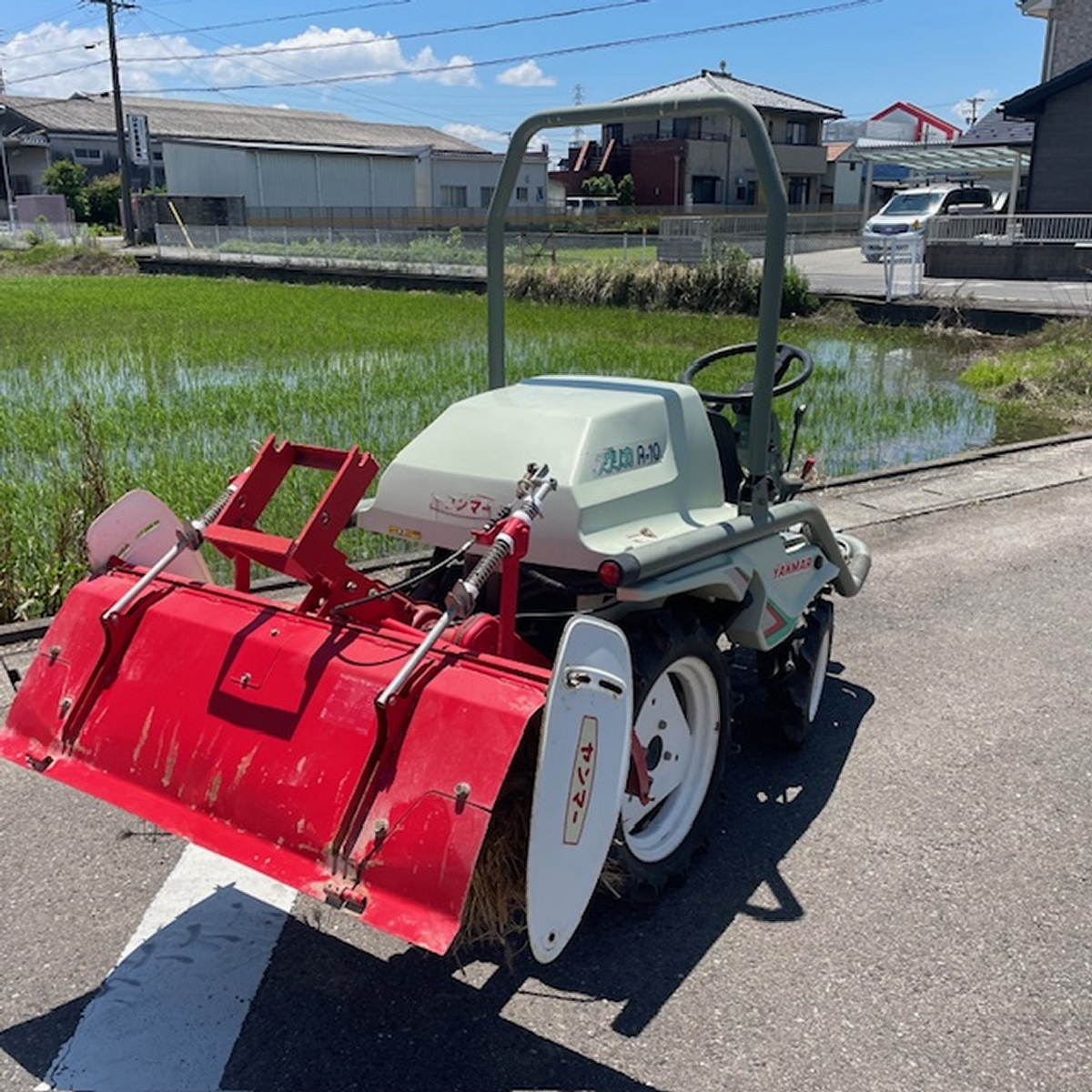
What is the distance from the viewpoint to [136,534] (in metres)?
3.22

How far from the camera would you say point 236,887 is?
306 centimetres

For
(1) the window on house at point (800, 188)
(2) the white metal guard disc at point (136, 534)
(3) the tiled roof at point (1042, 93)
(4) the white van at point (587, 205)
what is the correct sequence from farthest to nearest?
(1) the window on house at point (800, 188) < (4) the white van at point (587, 205) < (3) the tiled roof at point (1042, 93) < (2) the white metal guard disc at point (136, 534)

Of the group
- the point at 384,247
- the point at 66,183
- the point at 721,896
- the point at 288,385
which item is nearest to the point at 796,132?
the point at 384,247

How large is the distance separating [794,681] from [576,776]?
68.9 inches

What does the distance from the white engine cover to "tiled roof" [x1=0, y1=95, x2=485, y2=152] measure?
5114 centimetres

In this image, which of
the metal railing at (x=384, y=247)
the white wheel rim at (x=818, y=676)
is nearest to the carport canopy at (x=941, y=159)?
the metal railing at (x=384, y=247)

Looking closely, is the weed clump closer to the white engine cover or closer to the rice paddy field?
the rice paddy field

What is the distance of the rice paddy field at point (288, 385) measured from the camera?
20.6ft

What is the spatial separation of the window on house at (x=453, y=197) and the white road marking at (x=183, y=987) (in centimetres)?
4911

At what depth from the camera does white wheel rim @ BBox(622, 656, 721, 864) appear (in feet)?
9.71

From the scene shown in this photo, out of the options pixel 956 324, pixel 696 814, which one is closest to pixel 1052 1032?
pixel 696 814

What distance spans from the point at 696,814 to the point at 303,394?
8.23 m

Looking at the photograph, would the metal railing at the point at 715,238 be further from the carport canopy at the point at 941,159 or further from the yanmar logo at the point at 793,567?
the yanmar logo at the point at 793,567

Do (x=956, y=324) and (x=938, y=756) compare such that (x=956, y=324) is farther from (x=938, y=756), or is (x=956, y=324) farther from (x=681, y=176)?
(x=681, y=176)
